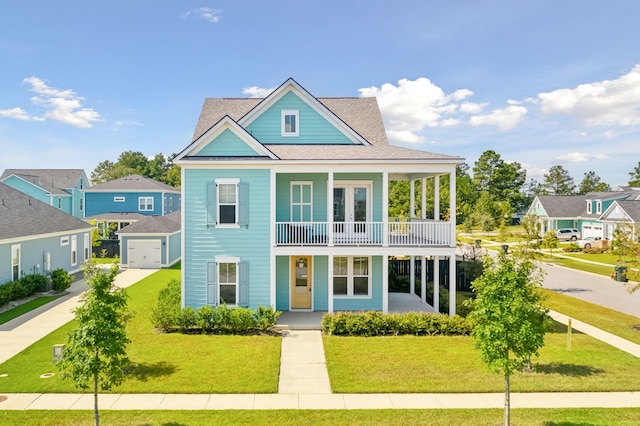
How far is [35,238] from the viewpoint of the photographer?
21719mm

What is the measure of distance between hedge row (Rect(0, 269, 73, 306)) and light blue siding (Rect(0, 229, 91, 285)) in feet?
2.11

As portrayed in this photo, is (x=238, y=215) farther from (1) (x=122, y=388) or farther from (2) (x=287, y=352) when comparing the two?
(1) (x=122, y=388)

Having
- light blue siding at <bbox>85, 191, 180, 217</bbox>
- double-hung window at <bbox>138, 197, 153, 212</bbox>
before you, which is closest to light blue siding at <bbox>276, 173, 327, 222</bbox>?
light blue siding at <bbox>85, 191, 180, 217</bbox>

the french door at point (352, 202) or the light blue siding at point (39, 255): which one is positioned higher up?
the french door at point (352, 202)

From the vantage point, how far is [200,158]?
15680 millimetres

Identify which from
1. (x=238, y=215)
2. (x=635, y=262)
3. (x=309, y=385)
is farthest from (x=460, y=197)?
(x=309, y=385)

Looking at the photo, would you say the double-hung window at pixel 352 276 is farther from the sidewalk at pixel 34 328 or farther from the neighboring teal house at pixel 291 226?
the sidewalk at pixel 34 328

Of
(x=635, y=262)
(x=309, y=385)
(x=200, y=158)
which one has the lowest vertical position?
(x=309, y=385)

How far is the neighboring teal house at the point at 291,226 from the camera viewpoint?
51.4ft

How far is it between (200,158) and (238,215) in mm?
2728

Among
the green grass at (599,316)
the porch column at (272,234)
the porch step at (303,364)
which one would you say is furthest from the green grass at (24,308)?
the green grass at (599,316)

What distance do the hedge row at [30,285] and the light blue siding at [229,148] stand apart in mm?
11635

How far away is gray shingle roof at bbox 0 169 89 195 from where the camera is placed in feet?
152

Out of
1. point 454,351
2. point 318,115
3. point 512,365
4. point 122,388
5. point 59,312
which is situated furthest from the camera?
point 318,115
